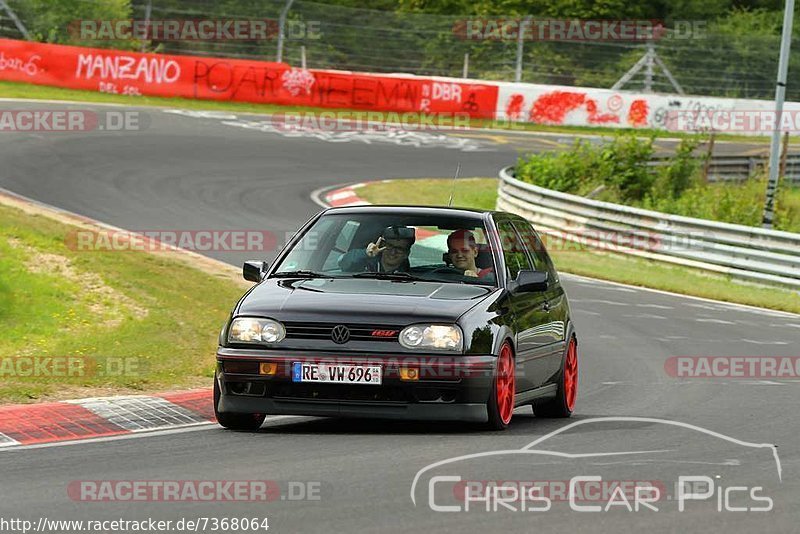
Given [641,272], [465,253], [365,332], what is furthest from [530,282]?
[641,272]

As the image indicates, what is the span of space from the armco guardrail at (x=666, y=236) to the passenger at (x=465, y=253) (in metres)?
14.6

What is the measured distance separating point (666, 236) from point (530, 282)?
16.4 metres

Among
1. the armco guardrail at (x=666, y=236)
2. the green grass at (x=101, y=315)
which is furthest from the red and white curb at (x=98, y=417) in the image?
the armco guardrail at (x=666, y=236)

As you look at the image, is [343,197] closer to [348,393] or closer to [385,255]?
[385,255]

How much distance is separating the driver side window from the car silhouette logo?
160 cm

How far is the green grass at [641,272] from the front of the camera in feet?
73.7

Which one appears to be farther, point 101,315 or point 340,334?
point 101,315

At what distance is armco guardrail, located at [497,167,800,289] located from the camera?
24.2 meters

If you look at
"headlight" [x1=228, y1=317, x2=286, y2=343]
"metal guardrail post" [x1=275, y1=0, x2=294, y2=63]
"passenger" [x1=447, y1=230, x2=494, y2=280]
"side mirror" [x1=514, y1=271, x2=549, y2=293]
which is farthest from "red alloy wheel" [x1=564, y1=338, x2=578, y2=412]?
"metal guardrail post" [x1=275, y1=0, x2=294, y2=63]

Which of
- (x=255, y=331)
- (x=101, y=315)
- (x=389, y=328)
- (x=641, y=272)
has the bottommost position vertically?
(x=641, y=272)

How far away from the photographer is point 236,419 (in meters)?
9.49

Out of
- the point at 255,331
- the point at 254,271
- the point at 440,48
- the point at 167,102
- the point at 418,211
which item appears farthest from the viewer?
the point at 440,48

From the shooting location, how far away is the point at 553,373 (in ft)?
35.0

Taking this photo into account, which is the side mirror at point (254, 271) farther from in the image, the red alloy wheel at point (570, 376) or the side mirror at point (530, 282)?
the red alloy wheel at point (570, 376)
